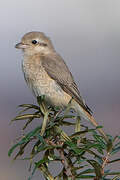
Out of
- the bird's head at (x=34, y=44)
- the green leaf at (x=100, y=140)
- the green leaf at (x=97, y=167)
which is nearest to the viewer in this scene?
the green leaf at (x=97, y=167)

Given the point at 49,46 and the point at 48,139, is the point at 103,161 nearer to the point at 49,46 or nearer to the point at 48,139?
the point at 48,139

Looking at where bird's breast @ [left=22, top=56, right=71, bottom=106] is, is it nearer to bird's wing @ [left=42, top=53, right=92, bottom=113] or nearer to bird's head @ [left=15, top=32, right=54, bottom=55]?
bird's wing @ [left=42, top=53, right=92, bottom=113]

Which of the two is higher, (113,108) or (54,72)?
(54,72)

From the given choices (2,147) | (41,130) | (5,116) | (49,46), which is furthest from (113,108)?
(41,130)

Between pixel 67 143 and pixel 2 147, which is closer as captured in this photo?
pixel 67 143

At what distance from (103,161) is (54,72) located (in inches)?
99.8

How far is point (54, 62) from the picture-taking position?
3801mm

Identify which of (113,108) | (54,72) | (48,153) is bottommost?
(113,108)

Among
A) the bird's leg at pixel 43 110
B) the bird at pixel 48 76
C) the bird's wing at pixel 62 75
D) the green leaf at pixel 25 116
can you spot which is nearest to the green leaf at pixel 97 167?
the bird's leg at pixel 43 110

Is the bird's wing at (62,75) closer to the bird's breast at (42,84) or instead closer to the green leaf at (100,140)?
the bird's breast at (42,84)

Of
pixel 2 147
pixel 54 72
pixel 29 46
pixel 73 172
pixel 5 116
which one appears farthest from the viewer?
pixel 5 116

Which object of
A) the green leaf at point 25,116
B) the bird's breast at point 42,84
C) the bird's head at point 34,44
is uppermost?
the green leaf at point 25,116

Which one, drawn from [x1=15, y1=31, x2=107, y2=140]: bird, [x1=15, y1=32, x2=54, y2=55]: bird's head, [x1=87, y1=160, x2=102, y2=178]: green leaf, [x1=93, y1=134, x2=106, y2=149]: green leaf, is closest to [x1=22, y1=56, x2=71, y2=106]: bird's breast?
[x1=15, y1=31, x2=107, y2=140]: bird

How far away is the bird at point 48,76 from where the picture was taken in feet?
11.1
